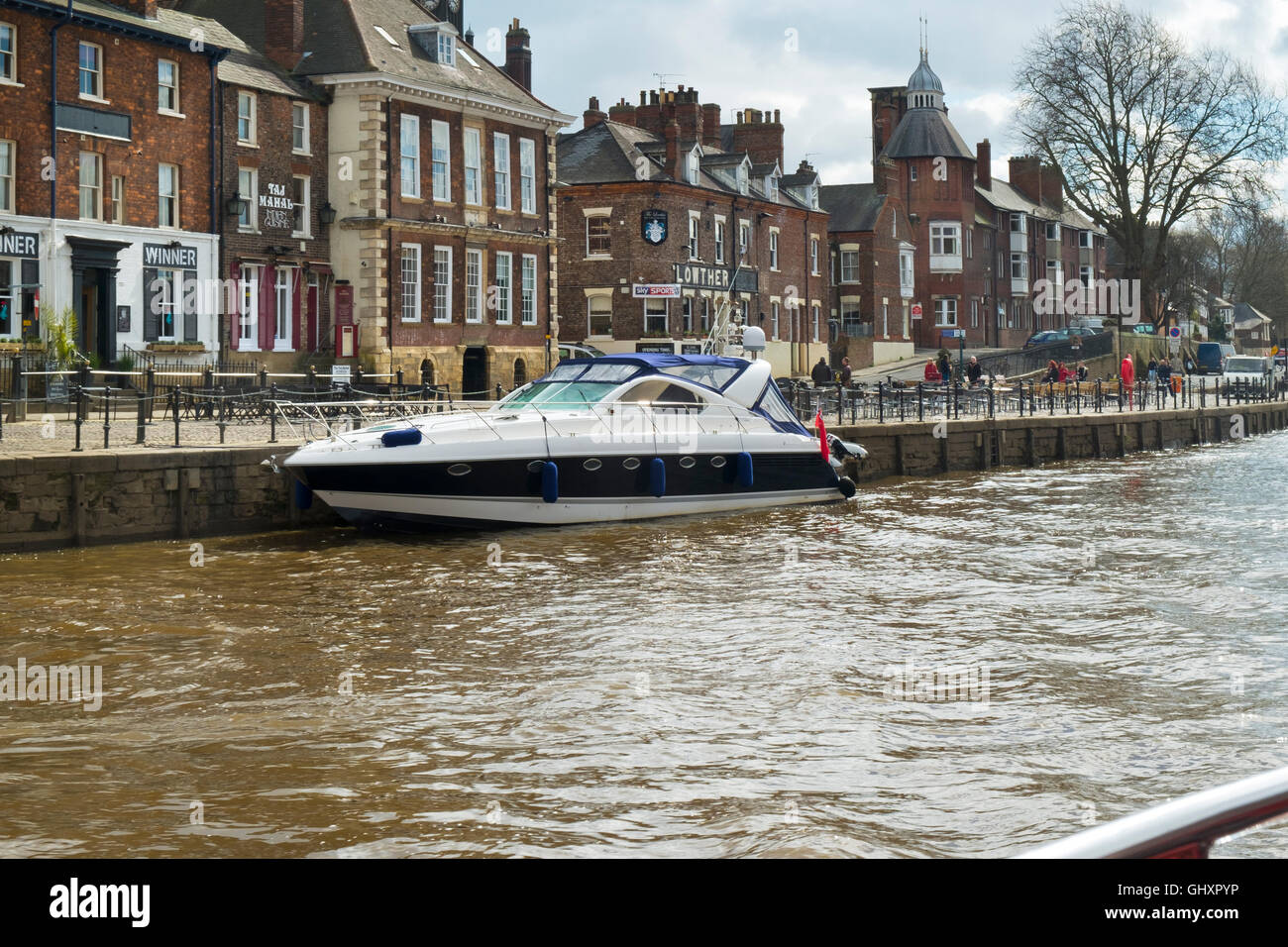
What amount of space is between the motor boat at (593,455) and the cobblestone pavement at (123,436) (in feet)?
8.57

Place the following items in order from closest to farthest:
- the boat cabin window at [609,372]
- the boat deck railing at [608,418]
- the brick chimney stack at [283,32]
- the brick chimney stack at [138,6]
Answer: the boat deck railing at [608,418] → the boat cabin window at [609,372] → the brick chimney stack at [138,6] → the brick chimney stack at [283,32]

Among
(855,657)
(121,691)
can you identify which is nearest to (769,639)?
(855,657)

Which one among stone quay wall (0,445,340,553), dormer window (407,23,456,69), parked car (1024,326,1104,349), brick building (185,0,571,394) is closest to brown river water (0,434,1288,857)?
stone quay wall (0,445,340,553)

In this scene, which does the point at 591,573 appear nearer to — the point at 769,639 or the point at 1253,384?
the point at 769,639

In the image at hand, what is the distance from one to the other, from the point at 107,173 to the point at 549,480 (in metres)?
17.9

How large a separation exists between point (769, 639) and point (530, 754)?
14.1 ft

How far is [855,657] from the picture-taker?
39.5 ft

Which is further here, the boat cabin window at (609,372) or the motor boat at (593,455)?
the boat cabin window at (609,372)

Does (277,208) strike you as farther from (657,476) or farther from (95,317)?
(657,476)

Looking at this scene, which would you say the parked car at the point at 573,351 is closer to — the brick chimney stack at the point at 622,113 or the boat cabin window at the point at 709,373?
the brick chimney stack at the point at 622,113

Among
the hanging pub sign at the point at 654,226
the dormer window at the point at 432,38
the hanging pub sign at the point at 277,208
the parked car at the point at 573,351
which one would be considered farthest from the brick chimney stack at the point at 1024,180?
the hanging pub sign at the point at 277,208

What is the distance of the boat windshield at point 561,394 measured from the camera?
2075 centimetres

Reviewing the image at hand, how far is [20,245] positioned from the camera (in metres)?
29.9

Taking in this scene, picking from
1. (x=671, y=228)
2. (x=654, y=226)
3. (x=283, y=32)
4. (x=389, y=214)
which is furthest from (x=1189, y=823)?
(x=671, y=228)
